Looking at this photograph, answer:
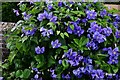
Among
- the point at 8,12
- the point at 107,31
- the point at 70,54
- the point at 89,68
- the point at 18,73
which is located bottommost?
the point at 8,12

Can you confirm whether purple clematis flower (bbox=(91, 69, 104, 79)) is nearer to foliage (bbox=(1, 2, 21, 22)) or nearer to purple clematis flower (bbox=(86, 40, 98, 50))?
purple clematis flower (bbox=(86, 40, 98, 50))

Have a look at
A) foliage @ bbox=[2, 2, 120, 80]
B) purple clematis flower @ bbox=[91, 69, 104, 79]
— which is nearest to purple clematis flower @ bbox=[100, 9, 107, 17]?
foliage @ bbox=[2, 2, 120, 80]

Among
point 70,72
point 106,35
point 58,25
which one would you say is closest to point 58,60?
point 70,72

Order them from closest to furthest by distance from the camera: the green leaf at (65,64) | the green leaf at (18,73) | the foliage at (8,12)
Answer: the green leaf at (65,64) < the green leaf at (18,73) < the foliage at (8,12)

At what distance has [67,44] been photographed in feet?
7.38

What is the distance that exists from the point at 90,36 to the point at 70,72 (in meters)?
0.31

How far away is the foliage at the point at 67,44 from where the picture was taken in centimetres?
218

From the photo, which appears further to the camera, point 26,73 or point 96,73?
Answer: point 26,73

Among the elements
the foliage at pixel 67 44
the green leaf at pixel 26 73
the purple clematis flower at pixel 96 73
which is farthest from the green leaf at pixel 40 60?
the purple clematis flower at pixel 96 73

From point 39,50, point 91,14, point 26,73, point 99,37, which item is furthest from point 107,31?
point 26,73

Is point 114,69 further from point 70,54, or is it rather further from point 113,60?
point 70,54

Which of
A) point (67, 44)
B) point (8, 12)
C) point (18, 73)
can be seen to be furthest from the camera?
point (8, 12)

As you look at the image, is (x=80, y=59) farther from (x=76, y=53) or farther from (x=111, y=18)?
(x=111, y=18)

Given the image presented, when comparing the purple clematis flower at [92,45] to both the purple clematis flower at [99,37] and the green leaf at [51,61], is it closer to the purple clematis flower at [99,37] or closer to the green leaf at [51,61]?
the purple clematis flower at [99,37]
